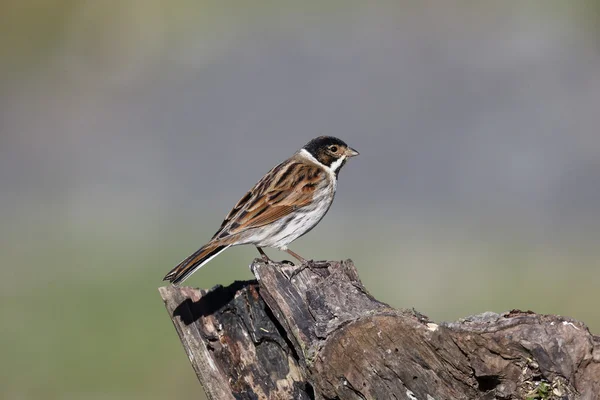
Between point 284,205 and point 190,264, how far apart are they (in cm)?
132

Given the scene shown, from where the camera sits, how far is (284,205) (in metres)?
8.56

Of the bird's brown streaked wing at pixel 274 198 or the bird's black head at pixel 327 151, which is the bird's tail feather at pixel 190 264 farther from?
the bird's black head at pixel 327 151

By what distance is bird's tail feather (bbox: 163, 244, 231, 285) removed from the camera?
24.0ft

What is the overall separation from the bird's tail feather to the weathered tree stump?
0.33 metres

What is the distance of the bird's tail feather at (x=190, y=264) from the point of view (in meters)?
7.32

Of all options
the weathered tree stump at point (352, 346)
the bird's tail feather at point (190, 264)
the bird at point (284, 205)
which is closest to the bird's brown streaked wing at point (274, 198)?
the bird at point (284, 205)

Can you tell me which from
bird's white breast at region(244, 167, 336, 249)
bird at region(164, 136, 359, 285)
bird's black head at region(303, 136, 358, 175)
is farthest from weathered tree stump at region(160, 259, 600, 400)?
bird's black head at region(303, 136, 358, 175)

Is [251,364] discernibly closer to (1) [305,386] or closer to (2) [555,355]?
(1) [305,386]

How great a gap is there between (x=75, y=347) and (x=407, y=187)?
24.8 ft

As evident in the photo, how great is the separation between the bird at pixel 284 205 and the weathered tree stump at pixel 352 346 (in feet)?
4.22

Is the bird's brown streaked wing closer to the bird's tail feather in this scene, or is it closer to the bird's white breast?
the bird's white breast

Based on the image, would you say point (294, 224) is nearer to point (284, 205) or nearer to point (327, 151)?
point (284, 205)

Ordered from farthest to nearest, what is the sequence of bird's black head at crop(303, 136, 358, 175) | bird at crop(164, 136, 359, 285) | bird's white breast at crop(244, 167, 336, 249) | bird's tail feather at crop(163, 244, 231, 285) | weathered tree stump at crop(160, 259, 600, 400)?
bird's black head at crop(303, 136, 358, 175)
bird's white breast at crop(244, 167, 336, 249)
bird at crop(164, 136, 359, 285)
bird's tail feather at crop(163, 244, 231, 285)
weathered tree stump at crop(160, 259, 600, 400)

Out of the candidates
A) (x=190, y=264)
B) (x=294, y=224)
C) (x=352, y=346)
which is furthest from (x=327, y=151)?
(x=352, y=346)
